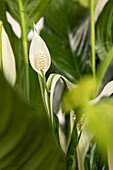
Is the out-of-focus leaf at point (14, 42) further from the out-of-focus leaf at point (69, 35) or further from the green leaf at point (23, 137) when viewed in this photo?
the green leaf at point (23, 137)

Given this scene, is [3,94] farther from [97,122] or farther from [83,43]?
[83,43]

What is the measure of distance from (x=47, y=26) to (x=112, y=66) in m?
0.19

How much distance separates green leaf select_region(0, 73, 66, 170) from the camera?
0.21m

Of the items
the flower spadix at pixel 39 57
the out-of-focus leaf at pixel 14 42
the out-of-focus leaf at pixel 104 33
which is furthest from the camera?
the out-of-focus leaf at pixel 104 33

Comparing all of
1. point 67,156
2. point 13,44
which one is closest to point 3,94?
point 67,156

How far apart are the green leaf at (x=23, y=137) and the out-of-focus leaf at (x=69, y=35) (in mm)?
376

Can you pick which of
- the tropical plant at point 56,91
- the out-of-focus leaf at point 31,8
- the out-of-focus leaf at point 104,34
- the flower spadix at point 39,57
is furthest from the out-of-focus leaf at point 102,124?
the out-of-focus leaf at point 104,34

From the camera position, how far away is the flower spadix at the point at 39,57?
380mm

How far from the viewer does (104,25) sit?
0.62m

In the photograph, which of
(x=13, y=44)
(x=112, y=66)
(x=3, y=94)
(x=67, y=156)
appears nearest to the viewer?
(x=3, y=94)

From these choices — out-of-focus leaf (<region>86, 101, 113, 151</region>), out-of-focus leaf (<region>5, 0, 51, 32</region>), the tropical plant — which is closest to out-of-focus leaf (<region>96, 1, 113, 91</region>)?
the tropical plant

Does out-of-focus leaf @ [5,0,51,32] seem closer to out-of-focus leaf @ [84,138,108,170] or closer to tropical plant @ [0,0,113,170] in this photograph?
tropical plant @ [0,0,113,170]

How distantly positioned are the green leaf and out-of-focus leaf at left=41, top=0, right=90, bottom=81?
0.38m

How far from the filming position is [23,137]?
0.23m
